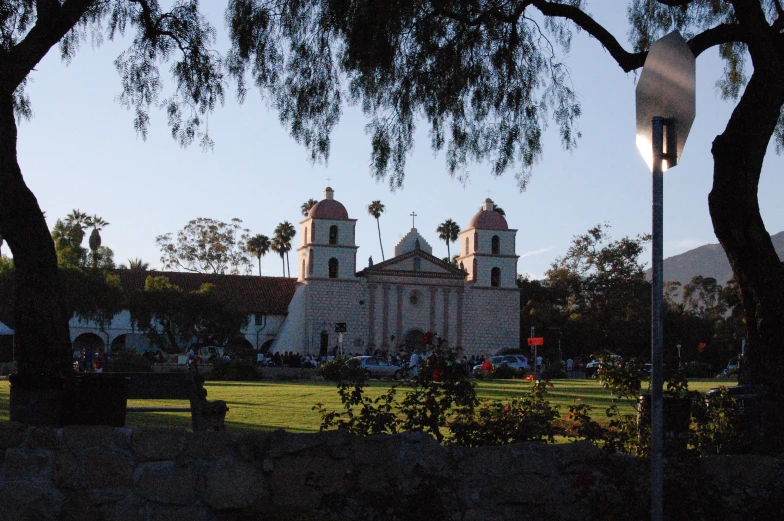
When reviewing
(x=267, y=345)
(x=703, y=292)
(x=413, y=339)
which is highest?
(x=703, y=292)

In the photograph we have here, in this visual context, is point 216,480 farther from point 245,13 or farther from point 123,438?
point 245,13

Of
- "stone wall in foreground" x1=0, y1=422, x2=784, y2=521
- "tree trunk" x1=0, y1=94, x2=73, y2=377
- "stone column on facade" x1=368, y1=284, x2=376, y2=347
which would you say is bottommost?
"stone wall in foreground" x1=0, y1=422, x2=784, y2=521

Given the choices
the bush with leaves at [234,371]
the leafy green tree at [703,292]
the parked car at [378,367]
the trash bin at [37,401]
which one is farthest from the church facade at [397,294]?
the trash bin at [37,401]

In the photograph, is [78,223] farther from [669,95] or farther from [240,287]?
[669,95]

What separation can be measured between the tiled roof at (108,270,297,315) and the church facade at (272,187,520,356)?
1615 millimetres

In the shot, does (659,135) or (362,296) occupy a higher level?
(362,296)

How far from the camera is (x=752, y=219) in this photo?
25.1ft

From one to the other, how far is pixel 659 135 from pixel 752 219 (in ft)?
11.6

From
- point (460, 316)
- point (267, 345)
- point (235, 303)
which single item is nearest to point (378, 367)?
point (235, 303)

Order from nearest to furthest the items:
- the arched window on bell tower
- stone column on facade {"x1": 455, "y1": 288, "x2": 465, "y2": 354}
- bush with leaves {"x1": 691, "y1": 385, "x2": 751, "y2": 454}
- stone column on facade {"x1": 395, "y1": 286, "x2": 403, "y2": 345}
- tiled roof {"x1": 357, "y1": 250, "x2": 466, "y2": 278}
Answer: bush with leaves {"x1": 691, "y1": 385, "x2": 751, "y2": 454} → stone column on facade {"x1": 395, "y1": 286, "x2": 403, "y2": 345} → tiled roof {"x1": 357, "y1": 250, "x2": 466, "y2": 278} → stone column on facade {"x1": 455, "y1": 288, "x2": 465, "y2": 354} → the arched window on bell tower

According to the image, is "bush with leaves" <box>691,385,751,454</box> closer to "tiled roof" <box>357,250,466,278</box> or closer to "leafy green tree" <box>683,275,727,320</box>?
"tiled roof" <box>357,250,466,278</box>

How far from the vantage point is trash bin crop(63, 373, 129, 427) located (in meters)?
6.96

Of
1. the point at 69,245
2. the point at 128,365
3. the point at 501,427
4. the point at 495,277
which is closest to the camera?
the point at 501,427

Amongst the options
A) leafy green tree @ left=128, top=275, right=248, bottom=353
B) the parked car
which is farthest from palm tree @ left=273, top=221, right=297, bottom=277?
the parked car
